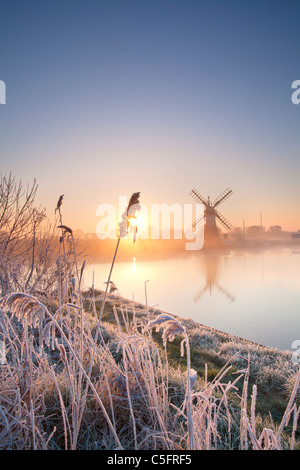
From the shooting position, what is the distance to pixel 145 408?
7.92 feet

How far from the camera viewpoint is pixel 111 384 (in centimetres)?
266

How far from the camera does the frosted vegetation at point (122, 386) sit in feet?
5.58

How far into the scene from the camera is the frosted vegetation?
5.58ft

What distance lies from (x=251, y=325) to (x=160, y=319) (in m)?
8.14

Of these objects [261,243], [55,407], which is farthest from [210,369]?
[261,243]

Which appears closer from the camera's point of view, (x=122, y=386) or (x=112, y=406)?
(x=112, y=406)

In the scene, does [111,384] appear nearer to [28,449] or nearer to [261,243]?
[28,449]

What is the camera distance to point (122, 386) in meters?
2.66

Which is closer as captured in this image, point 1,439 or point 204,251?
point 1,439
